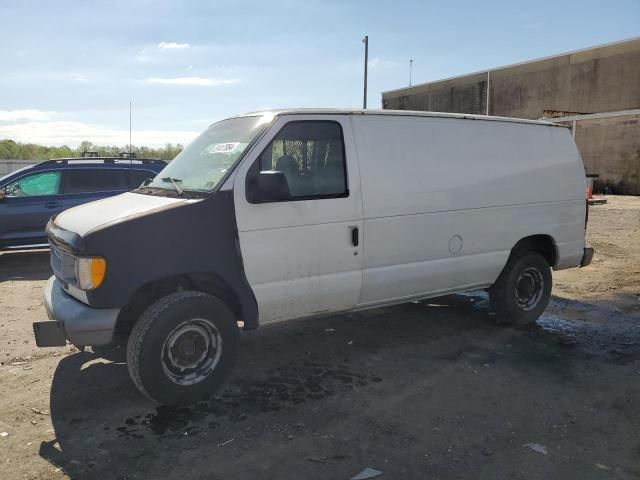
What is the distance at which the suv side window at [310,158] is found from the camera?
13.7ft

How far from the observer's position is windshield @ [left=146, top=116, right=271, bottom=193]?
13.5 ft

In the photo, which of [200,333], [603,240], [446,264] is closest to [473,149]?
[446,264]

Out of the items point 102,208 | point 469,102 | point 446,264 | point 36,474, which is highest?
point 469,102

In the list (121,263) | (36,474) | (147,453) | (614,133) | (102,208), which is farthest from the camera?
(614,133)

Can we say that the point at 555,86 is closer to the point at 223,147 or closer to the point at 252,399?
the point at 223,147

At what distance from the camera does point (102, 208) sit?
417 cm

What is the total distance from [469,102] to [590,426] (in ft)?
143

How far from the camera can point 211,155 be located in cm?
438

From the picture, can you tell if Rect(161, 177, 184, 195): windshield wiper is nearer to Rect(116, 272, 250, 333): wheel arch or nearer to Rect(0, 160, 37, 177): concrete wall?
Rect(116, 272, 250, 333): wheel arch

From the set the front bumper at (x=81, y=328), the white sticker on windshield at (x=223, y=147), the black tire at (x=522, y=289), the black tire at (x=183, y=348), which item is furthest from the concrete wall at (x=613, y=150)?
the front bumper at (x=81, y=328)

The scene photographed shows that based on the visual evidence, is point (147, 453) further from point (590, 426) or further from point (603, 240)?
point (603, 240)

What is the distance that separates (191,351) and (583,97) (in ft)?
123

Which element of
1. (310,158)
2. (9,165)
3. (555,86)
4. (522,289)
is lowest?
(522,289)

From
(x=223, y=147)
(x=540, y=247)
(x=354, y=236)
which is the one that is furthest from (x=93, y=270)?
(x=540, y=247)
